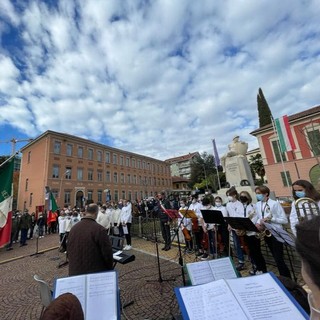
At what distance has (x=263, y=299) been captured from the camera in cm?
155

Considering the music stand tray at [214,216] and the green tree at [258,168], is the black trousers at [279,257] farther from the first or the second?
the green tree at [258,168]

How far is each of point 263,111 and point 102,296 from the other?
43526 mm

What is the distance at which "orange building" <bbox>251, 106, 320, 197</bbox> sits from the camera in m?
25.4

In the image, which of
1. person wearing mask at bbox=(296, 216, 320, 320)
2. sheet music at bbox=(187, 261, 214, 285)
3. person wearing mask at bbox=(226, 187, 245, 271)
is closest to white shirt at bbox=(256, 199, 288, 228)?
person wearing mask at bbox=(226, 187, 245, 271)

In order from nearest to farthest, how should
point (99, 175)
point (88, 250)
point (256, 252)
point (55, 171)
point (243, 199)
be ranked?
point (88, 250) → point (256, 252) → point (243, 199) → point (55, 171) → point (99, 175)

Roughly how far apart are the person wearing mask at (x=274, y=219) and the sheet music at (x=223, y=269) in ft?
6.88

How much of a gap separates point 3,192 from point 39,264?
3.50m

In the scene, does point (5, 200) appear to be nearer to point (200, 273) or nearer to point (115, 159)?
point (200, 273)

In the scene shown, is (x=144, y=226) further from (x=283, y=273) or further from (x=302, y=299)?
(x=302, y=299)

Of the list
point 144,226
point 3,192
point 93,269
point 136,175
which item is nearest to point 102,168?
point 136,175

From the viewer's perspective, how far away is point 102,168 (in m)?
40.2

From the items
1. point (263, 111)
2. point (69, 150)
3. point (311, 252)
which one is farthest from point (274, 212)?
point (263, 111)

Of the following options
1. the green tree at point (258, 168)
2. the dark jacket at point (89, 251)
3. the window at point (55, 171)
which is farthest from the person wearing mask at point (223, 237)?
the green tree at point (258, 168)

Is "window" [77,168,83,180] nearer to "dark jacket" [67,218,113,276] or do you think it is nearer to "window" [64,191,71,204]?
"window" [64,191,71,204]
